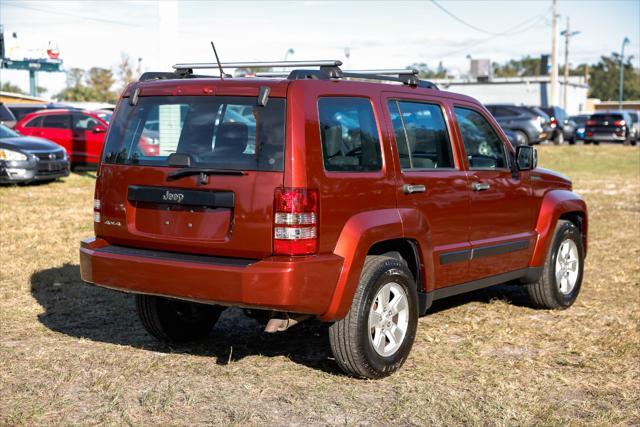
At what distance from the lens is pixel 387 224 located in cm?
545

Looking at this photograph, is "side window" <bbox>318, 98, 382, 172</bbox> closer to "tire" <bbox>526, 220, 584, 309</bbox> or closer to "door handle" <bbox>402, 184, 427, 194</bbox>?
"door handle" <bbox>402, 184, 427, 194</bbox>

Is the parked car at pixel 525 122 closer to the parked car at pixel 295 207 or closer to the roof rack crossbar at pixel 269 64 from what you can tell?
the parked car at pixel 295 207

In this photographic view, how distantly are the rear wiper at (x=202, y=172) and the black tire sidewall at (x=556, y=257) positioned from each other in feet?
11.5

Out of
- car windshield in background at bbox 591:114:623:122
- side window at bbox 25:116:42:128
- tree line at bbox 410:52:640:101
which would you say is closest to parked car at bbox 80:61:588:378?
side window at bbox 25:116:42:128

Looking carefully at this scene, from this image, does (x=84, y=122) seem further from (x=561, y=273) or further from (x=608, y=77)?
(x=608, y=77)

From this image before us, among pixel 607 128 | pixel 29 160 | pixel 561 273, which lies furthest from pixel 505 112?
pixel 561 273

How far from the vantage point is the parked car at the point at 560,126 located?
37.1 m

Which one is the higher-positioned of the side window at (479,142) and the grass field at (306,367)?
the side window at (479,142)

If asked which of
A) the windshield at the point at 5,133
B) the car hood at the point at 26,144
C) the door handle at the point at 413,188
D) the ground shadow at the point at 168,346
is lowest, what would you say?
the ground shadow at the point at 168,346

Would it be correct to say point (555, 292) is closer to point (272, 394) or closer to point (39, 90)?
point (272, 394)

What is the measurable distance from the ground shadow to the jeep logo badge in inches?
45.0

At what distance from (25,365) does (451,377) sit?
2.73 metres

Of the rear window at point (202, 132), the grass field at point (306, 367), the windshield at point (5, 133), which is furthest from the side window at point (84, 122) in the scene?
the rear window at point (202, 132)

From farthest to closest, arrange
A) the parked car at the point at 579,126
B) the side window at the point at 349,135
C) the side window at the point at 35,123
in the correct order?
the parked car at the point at 579,126 → the side window at the point at 35,123 → the side window at the point at 349,135
